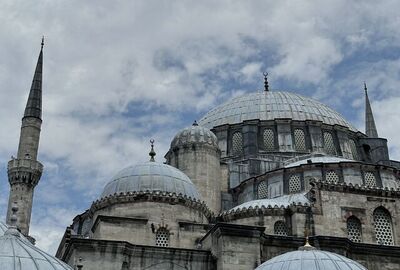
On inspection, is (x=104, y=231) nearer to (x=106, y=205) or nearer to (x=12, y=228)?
(x=106, y=205)

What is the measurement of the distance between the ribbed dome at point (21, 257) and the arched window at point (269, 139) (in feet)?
64.4

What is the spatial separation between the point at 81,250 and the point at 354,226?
8573 millimetres

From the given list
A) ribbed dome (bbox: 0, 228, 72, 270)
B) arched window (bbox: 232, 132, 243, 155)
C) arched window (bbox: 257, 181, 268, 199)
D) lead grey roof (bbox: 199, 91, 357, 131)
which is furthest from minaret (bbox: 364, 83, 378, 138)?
ribbed dome (bbox: 0, 228, 72, 270)

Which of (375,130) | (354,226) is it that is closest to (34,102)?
(354,226)

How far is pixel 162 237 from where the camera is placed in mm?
18344

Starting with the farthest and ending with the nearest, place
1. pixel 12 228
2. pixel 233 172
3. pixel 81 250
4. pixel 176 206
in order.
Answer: pixel 233 172
pixel 176 206
pixel 81 250
pixel 12 228

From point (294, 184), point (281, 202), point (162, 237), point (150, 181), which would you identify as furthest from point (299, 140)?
point (162, 237)

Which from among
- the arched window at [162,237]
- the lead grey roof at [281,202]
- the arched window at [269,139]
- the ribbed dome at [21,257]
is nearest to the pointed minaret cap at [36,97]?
the arched window at [269,139]

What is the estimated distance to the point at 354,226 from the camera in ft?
63.1

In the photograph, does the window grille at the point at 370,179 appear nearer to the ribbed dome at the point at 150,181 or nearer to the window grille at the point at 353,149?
the ribbed dome at the point at 150,181

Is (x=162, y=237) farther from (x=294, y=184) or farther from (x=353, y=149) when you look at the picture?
(x=353, y=149)

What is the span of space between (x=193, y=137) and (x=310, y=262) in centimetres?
1260

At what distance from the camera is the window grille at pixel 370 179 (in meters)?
21.3

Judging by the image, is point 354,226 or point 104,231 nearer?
point 104,231
